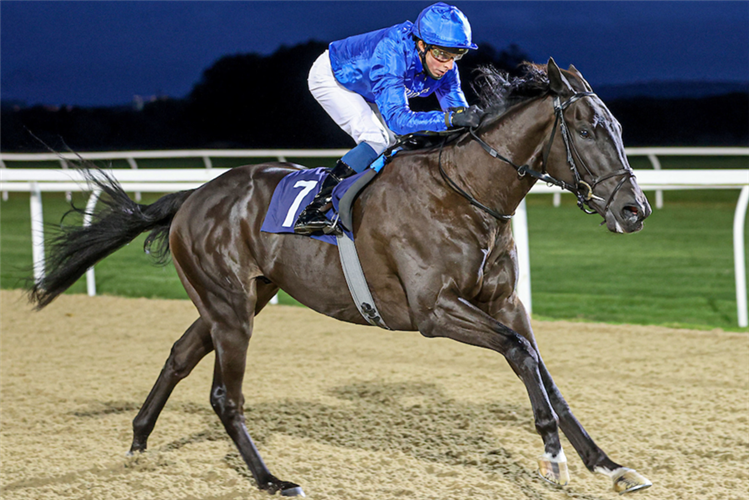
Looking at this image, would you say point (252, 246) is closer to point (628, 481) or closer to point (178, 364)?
point (178, 364)

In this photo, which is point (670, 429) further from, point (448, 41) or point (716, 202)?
point (716, 202)

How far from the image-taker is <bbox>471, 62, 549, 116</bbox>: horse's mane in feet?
9.61

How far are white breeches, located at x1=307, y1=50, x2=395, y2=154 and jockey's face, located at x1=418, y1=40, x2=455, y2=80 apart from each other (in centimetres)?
34

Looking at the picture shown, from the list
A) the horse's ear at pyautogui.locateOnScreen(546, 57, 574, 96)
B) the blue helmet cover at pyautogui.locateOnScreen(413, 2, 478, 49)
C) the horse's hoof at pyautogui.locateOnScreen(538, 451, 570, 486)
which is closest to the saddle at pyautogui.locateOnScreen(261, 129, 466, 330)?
the blue helmet cover at pyautogui.locateOnScreen(413, 2, 478, 49)

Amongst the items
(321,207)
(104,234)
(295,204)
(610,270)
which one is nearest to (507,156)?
(321,207)

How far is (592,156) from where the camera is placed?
2717 millimetres

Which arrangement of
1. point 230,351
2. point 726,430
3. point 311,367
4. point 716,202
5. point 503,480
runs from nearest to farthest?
point 503,480 → point 230,351 → point 726,430 → point 311,367 → point 716,202

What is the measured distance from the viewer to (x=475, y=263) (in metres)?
2.96

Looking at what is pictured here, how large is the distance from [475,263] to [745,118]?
25760 millimetres

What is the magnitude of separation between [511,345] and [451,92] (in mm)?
1203

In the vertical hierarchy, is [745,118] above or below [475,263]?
below

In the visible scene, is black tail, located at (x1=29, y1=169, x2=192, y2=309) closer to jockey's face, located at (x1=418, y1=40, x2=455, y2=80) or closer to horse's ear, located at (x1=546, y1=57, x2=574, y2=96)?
jockey's face, located at (x1=418, y1=40, x2=455, y2=80)

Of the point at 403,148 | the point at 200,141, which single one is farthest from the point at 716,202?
the point at 200,141

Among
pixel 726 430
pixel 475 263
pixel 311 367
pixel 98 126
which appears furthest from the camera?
pixel 98 126
